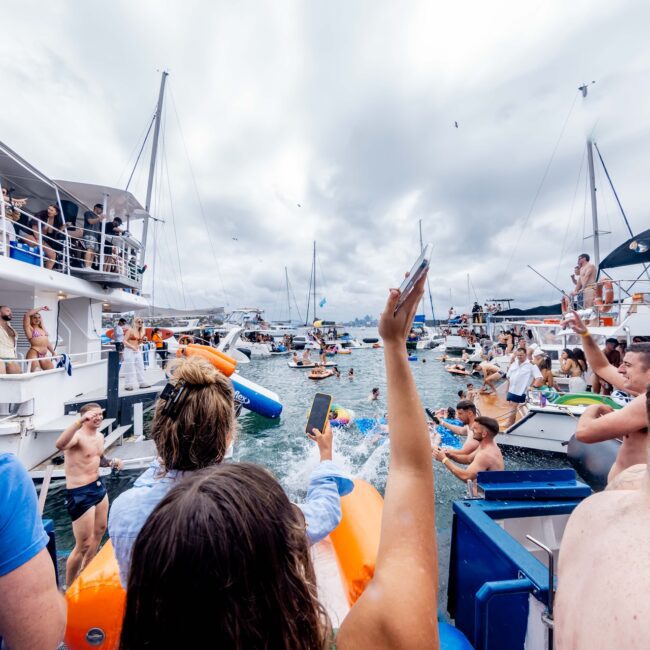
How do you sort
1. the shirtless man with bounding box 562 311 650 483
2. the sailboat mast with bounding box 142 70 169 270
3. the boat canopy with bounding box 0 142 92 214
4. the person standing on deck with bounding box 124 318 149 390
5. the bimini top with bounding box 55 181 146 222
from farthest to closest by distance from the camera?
1. the sailboat mast with bounding box 142 70 169 270
2. the bimini top with bounding box 55 181 146 222
3. the person standing on deck with bounding box 124 318 149 390
4. the boat canopy with bounding box 0 142 92 214
5. the shirtless man with bounding box 562 311 650 483

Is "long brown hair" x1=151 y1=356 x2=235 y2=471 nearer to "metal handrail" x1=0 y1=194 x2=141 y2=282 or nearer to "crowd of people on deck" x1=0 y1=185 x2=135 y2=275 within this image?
"metal handrail" x1=0 y1=194 x2=141 y2=282

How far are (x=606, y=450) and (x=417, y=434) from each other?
7309 mm

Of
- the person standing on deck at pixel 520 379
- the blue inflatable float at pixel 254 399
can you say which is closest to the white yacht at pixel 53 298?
the blue inflatable float at pixel 254 399

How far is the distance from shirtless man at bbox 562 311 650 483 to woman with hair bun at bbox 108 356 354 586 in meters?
2.23

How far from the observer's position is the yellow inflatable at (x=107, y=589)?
7.36 feet

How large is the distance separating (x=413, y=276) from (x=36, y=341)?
895cm

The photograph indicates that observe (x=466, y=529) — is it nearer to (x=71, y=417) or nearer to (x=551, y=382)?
(x=71, y=417)

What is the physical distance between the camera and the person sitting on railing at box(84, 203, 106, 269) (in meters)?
9.45

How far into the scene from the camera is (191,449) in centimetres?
162

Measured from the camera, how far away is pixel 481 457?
4.54 meters

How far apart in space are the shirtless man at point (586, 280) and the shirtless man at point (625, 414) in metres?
9.80

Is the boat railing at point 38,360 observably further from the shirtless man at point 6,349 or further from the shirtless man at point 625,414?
the shirtless man at point 625,414

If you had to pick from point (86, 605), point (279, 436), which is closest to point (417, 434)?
point (86, 605)

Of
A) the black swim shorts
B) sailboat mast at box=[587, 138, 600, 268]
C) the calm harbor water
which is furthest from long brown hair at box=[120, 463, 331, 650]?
sailboat mast at box=[587, 138, 600, 268]
